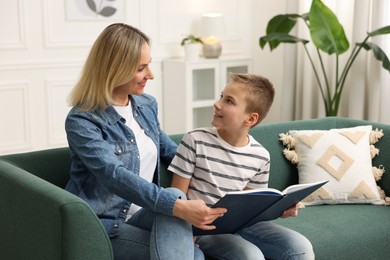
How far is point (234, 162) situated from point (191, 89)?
8.96ft

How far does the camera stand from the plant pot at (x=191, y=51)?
5.11 metres

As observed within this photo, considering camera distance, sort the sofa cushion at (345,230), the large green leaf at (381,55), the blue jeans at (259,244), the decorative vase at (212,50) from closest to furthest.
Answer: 1. the blue jeans at (259,244)
2. the sofa cushion at (345,230)
3. the large green leaf at (381,55)
4. the decorative vase at (212,50)

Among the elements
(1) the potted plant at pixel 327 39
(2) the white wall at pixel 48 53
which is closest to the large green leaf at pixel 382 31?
(1) the potted plant at pixel 327 39

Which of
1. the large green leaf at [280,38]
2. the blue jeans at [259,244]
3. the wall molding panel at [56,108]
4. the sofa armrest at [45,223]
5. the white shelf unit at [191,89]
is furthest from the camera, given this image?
the white shelf unit at [191,89]

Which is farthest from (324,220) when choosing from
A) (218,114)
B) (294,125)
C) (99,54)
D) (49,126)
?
(49,126)

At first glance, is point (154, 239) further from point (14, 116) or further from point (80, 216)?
point (14, 116)

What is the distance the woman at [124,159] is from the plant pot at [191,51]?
2670mm

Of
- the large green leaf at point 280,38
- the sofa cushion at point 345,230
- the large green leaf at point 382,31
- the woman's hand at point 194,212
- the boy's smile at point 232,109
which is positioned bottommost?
the sofa cushion at point 345,230

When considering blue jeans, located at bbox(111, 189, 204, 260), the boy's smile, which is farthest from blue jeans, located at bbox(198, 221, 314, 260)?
the boy's smile

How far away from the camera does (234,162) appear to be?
2393mm

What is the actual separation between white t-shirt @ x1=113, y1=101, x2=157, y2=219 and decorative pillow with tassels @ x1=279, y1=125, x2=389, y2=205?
2.84 feet

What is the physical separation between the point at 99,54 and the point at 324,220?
1.17m

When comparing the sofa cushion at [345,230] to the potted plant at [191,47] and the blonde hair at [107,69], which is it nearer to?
the blonde hair at [107,69]

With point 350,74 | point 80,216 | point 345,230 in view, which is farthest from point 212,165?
point 350,74
